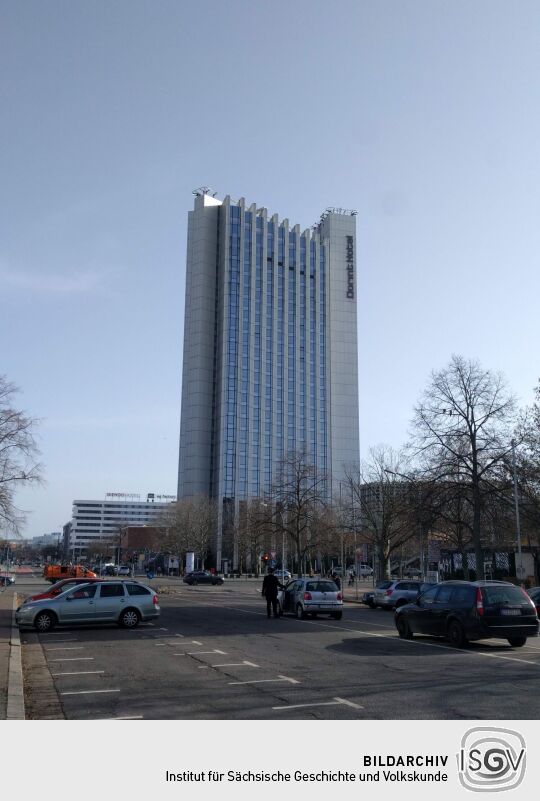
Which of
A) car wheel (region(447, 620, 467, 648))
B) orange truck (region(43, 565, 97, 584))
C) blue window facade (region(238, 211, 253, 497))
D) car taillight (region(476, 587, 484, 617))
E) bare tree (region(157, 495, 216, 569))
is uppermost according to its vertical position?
blue window facade (region(238, 211, 253, 497))

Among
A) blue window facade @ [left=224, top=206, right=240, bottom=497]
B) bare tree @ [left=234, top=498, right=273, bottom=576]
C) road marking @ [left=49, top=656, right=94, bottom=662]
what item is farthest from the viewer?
blue window facade @ [left=224, top=206, right=240, bottom=497]

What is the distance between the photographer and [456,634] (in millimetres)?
16469

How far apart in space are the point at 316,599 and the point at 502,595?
392 inches

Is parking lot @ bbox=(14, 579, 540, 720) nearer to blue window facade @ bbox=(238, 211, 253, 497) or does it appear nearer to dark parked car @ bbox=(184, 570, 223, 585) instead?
dark parked car @ bbox=(184, 570, 223, 585)

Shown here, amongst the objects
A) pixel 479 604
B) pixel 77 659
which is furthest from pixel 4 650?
pixel 479 604

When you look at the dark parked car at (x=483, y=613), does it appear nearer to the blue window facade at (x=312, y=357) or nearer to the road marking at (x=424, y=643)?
the road marking at (x=424, y=643)

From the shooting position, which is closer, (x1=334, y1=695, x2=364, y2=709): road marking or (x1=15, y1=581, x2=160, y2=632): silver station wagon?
(x1=334, y1=695, x2=364, y2=709): road marking

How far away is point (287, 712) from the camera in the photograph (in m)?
8.62

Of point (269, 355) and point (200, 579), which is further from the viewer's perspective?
point (269, 355)

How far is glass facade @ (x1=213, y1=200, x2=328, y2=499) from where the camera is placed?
12000 centimetres

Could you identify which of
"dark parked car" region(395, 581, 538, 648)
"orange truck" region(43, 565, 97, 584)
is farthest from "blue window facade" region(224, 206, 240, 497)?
"dark parked car" region(395, 581, 538, 648)

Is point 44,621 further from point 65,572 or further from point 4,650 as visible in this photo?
point 65,572

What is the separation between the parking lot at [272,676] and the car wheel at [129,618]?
44.8 inches
